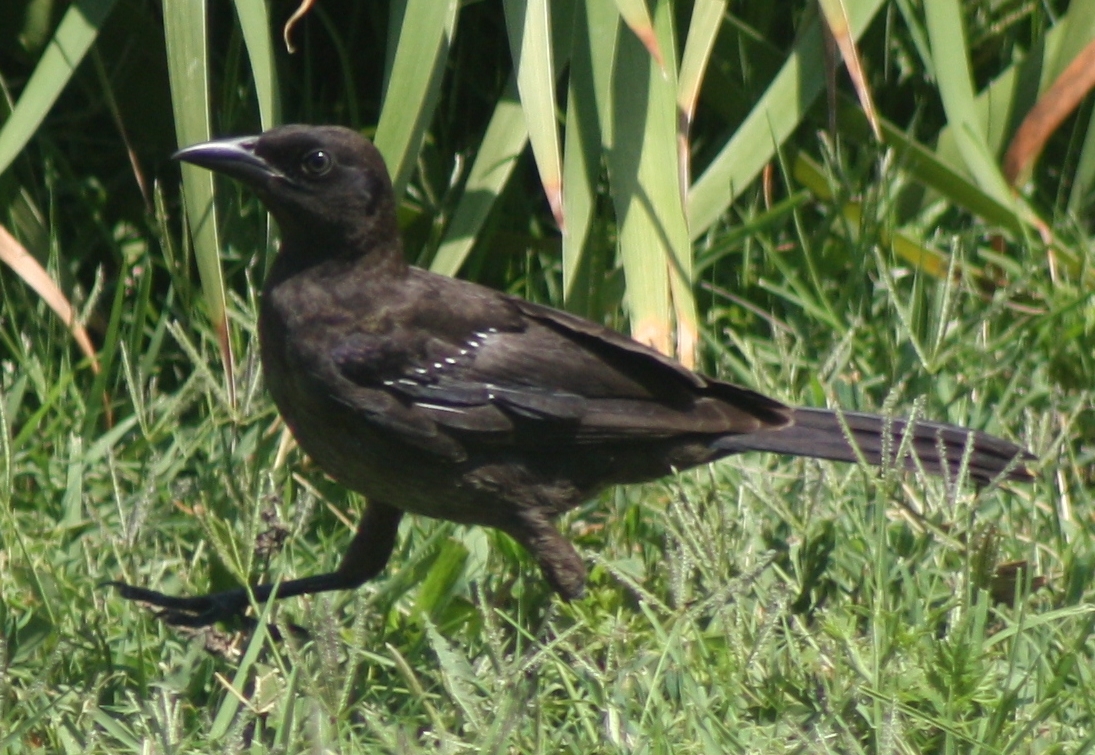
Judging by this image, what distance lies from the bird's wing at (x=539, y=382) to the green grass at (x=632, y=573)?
218 mm

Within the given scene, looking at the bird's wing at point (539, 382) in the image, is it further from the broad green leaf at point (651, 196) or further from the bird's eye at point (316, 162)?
the bird's eye at point (316, 162)

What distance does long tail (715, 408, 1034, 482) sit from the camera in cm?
396

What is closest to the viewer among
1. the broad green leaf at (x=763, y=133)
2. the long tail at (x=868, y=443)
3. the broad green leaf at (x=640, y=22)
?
the broad green leaf at (x=640, y=22)

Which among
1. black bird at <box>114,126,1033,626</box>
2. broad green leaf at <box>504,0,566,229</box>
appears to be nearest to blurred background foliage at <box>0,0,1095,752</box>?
broad green leaf at <box>504,0,566,229</box>

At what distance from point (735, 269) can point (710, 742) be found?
7.99ft

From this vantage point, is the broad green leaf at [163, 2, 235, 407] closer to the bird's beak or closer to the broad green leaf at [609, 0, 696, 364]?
the bird's beak

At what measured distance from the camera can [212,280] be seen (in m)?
4.05

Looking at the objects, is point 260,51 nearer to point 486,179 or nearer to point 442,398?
point 486,179

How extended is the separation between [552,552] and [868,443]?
827 mm

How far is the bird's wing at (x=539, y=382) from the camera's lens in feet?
12.7

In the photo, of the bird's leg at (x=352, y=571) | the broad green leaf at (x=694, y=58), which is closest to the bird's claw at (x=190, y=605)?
the bird's leg at (x=352, y=571)

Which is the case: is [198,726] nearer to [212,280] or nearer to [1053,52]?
[212,280]

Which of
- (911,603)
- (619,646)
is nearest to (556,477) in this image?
(619,646)

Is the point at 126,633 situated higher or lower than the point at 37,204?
lower
